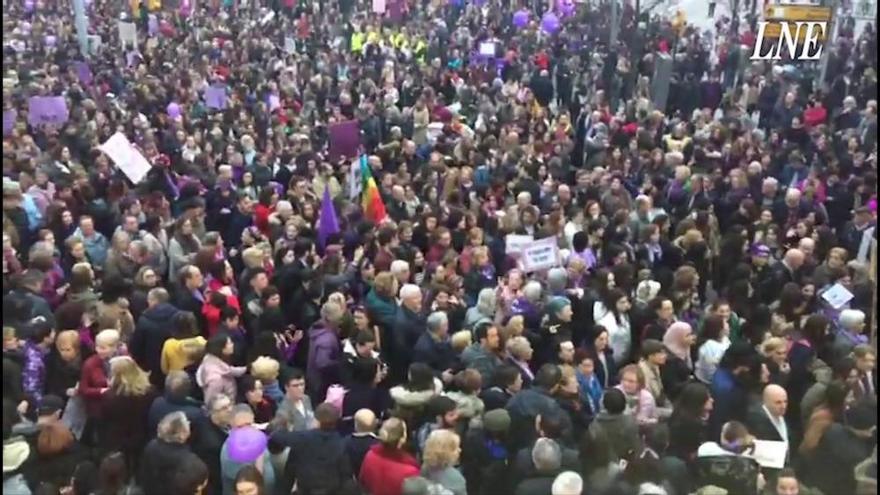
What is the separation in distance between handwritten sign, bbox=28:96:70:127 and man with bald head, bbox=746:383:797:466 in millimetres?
9686

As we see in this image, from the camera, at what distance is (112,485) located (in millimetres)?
4805

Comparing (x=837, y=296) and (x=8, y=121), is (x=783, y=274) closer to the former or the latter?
→ (x=837, y=296)

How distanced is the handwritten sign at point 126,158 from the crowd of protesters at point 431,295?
0.61ft

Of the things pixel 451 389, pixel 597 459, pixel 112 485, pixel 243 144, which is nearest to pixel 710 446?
pixel 597 459

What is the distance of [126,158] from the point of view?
Answer: 10.0 metres

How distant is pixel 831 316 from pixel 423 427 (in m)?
3.76

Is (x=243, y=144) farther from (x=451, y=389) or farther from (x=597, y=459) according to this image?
(x=597, y=459)

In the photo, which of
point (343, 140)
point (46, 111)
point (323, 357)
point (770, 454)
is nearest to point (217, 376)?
Result: point (323, 357)

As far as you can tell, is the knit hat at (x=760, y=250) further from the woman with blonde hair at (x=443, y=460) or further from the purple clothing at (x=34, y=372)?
the purple clothing at (x=34, y=372)

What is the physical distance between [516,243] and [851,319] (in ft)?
8.94

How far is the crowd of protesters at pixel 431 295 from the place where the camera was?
5344 millimetres

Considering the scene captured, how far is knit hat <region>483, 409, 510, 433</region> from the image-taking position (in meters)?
5.55

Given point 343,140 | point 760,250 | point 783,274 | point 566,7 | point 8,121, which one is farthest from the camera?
point 566,7

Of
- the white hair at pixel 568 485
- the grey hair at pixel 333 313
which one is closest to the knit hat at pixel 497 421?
the white hair at pixel 568 485
